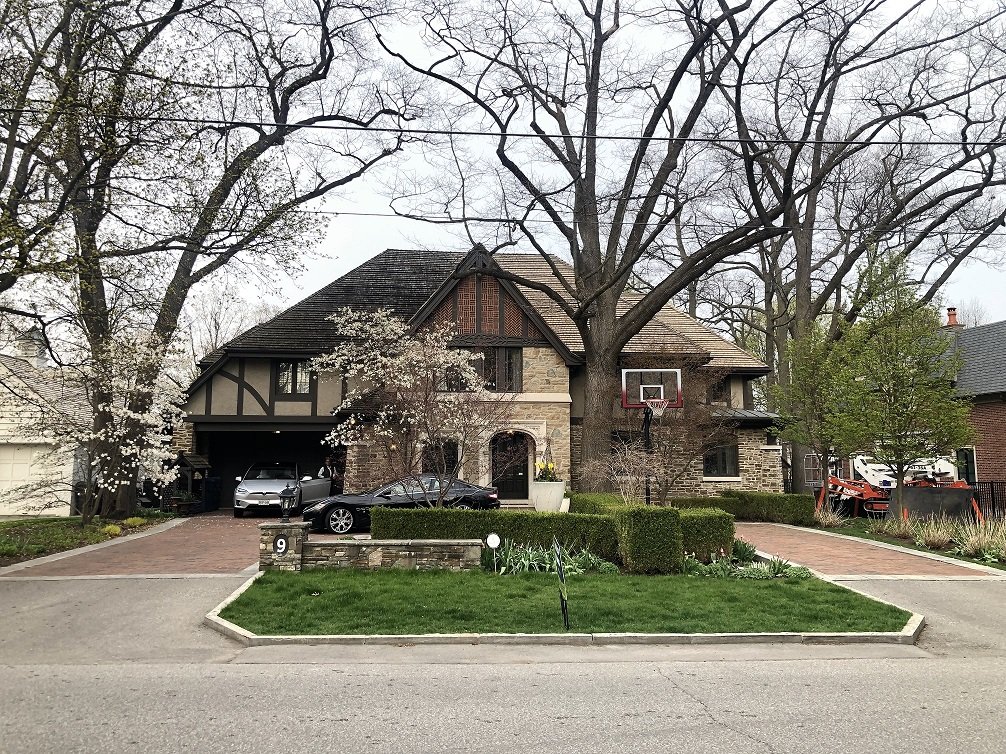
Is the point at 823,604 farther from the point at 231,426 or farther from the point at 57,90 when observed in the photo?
the point at 231,426

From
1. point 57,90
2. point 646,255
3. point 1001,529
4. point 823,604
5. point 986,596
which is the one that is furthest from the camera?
point 646,255

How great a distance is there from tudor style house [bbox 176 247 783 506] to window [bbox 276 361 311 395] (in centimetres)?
3

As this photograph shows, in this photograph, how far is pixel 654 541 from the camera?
459 inches

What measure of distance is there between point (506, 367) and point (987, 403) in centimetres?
1493

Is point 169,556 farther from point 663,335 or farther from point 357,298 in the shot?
point 663,335

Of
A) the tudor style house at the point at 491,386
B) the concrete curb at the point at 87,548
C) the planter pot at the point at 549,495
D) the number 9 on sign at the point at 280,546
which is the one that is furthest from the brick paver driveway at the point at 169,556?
the planter pot at the point at 549,495

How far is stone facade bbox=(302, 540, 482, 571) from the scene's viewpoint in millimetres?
11406

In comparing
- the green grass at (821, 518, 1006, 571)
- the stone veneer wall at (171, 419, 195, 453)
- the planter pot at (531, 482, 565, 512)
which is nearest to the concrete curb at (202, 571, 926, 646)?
the green grass at (821, 518, 1006, 571)

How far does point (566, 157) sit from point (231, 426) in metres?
13.8

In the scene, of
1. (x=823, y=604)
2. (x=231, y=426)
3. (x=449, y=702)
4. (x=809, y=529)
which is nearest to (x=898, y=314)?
(x=809, y=529)

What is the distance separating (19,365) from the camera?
2261cm

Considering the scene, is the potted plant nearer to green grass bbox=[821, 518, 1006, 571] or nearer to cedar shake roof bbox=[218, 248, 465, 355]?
green grass bbox=[821, 518, 1006, 571]

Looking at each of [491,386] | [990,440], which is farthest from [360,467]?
[990,440]

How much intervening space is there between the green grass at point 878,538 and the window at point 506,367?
32.1 feet
